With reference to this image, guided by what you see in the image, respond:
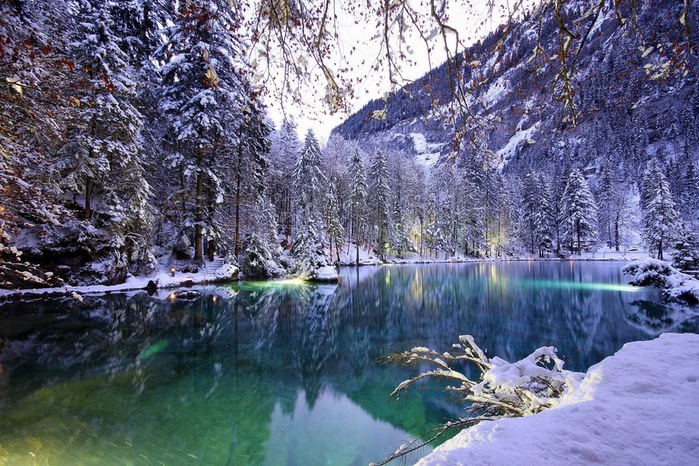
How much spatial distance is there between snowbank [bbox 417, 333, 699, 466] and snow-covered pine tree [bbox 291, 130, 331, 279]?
855 inches

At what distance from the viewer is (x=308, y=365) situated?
7.27 m

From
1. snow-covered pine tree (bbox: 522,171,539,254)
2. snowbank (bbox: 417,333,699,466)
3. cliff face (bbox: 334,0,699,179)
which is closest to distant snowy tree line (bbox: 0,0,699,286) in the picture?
cliff face (bbox: 334,0,699,179)

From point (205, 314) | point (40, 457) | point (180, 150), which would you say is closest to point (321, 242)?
point (180, 150)

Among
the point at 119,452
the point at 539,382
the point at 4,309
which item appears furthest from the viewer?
the point at 4,309

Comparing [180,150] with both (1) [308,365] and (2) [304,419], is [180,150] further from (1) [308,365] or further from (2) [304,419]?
(2) [304,419]

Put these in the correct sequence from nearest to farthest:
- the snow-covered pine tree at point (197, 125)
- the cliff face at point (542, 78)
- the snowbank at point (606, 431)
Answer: the snowbank at point (606, 431), the cliff face at point (542, 78), the snow-covered pine tree at point (197, 125)

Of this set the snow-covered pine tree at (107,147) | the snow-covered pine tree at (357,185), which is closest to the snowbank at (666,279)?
the snow-covered pine tree at (357,185)

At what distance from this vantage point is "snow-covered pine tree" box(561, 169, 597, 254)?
50.1 meters

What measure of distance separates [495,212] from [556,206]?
49.8 feet

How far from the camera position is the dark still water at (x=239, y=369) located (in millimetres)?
4328

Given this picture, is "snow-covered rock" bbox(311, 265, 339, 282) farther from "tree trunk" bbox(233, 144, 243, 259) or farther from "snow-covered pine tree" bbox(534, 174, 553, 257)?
"snow-covered pine tree" bbox(534, 174, 553, 257)

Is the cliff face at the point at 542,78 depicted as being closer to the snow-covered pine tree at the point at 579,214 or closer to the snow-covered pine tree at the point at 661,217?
the snow-covered pine tree at the point at 661,217

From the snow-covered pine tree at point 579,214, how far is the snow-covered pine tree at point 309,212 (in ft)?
137

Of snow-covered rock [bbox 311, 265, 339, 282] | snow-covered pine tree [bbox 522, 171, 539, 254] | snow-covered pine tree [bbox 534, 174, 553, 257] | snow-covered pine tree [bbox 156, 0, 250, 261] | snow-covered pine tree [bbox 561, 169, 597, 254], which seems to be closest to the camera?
snow-covered pine tree [bbox 156, 0, 250, 261]
